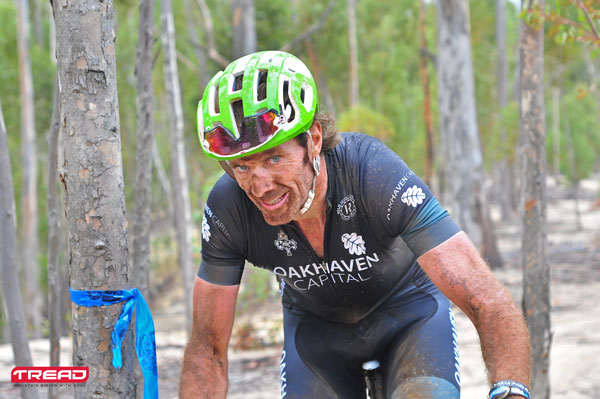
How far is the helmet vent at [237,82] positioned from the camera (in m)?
2.81

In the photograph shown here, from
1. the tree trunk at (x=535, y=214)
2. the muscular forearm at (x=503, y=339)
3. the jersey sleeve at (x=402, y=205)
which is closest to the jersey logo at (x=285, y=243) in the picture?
the jersey sleeve at (x=402, y=205)

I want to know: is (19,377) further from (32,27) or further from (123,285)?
(32,27)

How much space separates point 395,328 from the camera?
3260 mm

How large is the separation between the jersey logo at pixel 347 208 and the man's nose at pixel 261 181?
37 centimetres

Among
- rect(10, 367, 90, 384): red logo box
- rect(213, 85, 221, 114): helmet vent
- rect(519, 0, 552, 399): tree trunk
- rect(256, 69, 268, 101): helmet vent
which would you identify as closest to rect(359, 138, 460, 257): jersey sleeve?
rect(256, 69, 268, 101): helmet vent

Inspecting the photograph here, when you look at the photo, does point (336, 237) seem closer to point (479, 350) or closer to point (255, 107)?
point (255, 107)

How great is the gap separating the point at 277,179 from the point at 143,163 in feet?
9.49

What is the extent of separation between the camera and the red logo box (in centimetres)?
271

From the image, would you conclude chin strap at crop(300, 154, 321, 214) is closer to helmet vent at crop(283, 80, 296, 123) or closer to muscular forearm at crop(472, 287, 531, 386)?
helmet vent at crop(283, 80, 296, 123)

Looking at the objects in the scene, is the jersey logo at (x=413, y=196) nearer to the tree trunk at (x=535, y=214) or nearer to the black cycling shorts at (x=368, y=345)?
the black cycling shorts at (x=368, y=345)

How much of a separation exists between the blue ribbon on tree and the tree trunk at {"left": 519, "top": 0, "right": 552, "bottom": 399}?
11.9 feet

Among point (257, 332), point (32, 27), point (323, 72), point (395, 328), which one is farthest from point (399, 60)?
point (395, 328)

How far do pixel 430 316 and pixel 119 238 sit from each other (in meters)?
1.35

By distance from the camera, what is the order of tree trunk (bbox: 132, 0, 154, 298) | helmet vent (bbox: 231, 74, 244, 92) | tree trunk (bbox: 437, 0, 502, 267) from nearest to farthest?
helmet vent (bbox: 231, 74, 244, 92) < tree trunk (bbox: 132, 0, 154, 298) < tree trunk (bbox: 437, 0, 502, 267)
